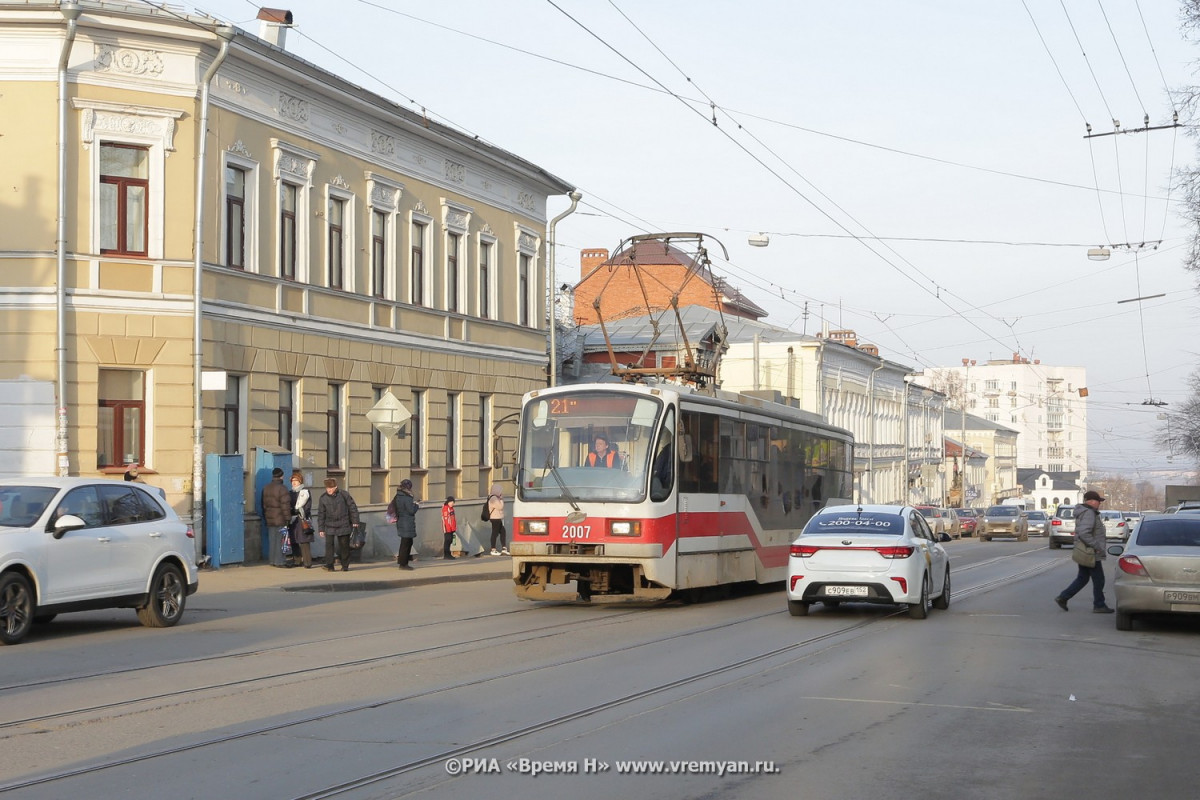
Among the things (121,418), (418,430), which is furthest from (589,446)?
(418,430)

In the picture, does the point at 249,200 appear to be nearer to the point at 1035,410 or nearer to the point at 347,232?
the point at 347,232

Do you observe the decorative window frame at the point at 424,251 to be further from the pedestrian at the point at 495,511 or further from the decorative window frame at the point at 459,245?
the pedestrian at the point at 495,511

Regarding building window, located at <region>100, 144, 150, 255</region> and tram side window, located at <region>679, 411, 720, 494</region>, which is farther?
building window, located at <region>100, 144, 150, 255</region>

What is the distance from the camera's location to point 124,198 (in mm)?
24844

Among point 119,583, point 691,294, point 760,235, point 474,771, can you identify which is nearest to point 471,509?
point 760,235

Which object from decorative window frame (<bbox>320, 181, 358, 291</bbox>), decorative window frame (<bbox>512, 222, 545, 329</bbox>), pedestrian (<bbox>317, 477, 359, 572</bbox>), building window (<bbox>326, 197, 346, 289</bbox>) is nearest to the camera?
pedestrian (<bbox>317, 477, 359, 572</bbox>)

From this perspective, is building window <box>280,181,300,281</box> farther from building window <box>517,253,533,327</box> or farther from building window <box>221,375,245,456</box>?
building window <box>517,253,533,327</box>

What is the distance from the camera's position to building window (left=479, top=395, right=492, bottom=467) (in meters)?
36.9

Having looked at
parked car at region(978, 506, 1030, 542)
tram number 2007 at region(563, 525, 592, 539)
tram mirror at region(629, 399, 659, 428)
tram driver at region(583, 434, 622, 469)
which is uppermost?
tram mirror at region(629, 399, 659, 428)

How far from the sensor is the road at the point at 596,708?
768 cm

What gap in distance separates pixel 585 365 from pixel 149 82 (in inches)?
1387

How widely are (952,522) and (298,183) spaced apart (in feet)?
147

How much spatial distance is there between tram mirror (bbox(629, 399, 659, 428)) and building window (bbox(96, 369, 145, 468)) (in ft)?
34.9

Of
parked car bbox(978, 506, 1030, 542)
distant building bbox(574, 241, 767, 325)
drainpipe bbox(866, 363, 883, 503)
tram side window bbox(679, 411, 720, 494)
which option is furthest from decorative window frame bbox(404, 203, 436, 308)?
drainpipe bbox(866, 363, 883, 503)
